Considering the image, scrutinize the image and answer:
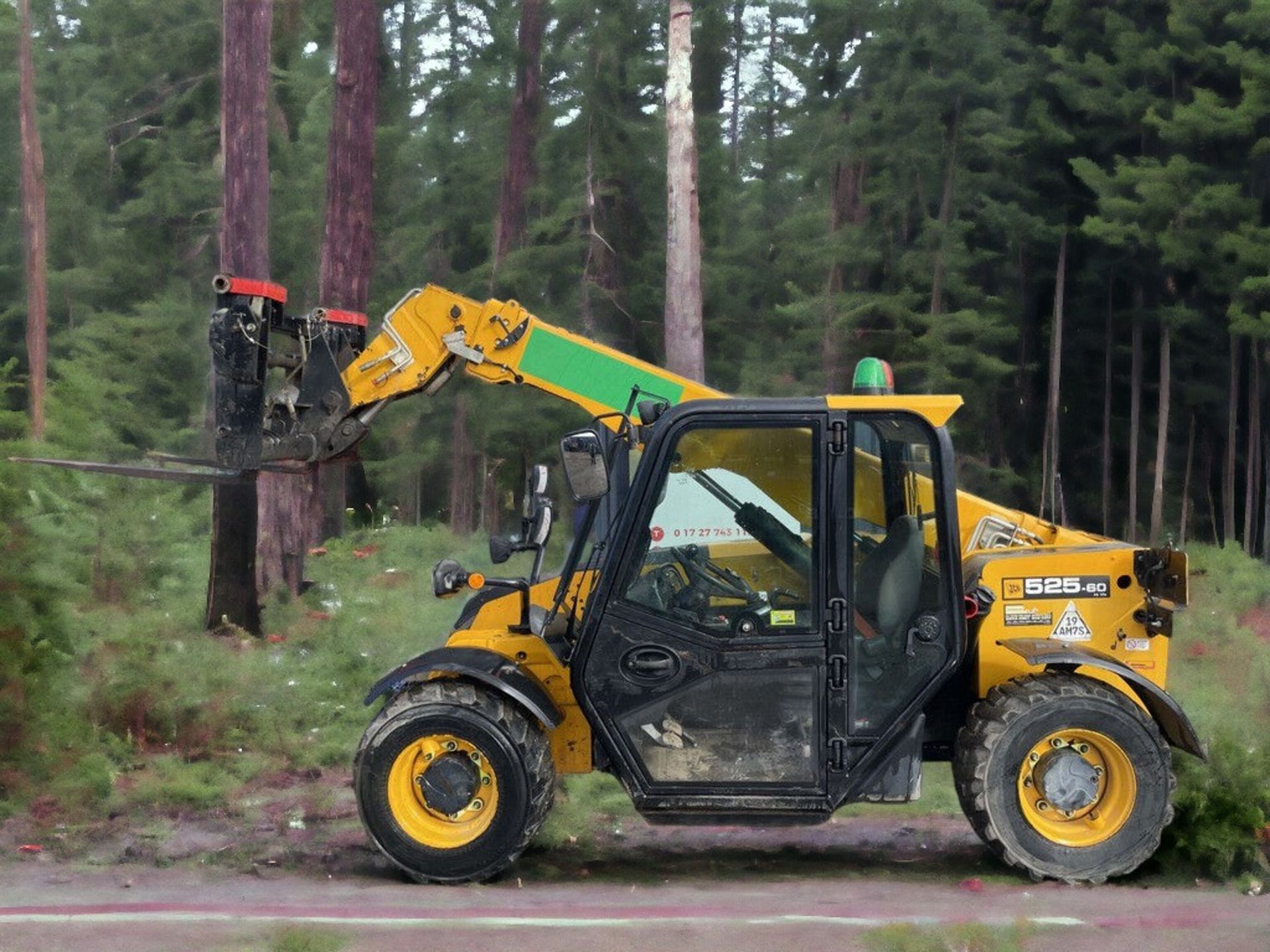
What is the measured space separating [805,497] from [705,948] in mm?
2158

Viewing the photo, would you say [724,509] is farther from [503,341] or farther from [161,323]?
[161,323]

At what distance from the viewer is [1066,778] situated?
7477 mm

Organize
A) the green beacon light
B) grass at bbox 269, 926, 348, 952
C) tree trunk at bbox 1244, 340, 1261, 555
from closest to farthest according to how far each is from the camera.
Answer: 1. grass at bbox 269, 926, 348, 952
2. the green beacon light
3. tree trunk at bbox 1244, 340, 1261, 555

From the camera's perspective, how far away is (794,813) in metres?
7.37


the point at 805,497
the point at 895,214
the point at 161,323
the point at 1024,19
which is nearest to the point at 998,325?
the point at 895,214

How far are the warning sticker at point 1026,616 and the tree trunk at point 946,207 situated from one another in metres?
21.5

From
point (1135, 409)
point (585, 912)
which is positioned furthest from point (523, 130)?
point (585, 912)

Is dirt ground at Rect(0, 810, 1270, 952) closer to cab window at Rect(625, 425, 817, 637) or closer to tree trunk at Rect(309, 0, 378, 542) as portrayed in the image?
cab window at Rect(625, 425, 817, 637)

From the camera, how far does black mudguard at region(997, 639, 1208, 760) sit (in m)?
7.49

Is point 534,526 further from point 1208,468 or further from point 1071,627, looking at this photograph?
point 1208,468

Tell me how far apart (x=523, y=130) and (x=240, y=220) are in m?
18.9

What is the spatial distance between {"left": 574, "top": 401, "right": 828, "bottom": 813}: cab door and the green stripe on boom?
33.7 inches

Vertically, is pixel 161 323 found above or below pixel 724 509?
above

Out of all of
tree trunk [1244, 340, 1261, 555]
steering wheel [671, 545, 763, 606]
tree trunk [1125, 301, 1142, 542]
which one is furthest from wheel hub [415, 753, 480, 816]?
tree trunk [1125, 301, 1142, 542]
